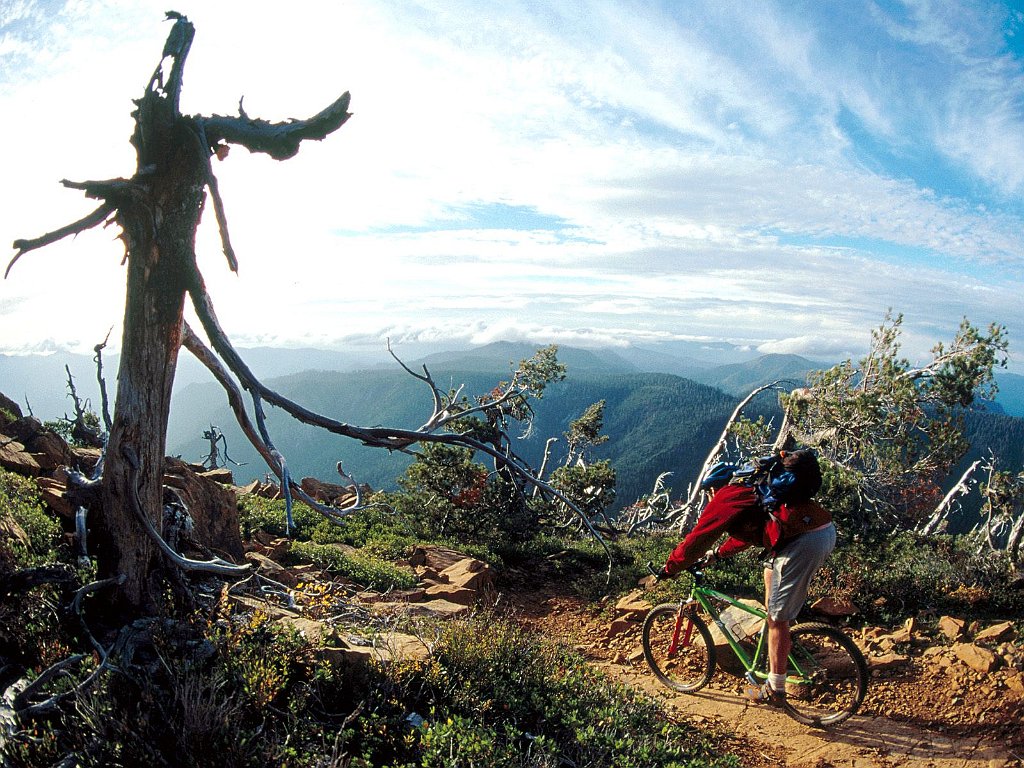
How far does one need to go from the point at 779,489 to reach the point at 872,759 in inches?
93.8

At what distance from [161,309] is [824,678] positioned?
6.39 meters

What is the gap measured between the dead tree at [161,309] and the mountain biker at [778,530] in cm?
200

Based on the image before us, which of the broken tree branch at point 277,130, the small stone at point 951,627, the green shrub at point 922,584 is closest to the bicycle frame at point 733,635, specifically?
the small stone at point 951,627

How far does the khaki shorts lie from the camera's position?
509cm

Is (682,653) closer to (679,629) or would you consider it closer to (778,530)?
(679,629)

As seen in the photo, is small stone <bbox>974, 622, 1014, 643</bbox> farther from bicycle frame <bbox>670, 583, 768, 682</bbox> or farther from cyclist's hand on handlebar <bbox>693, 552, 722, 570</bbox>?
cyclist's hand on handlebar <bbox>693, 552, 722, 570</bbox>

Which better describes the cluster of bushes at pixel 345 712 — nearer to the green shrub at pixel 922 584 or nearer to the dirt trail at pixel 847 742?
the dirt trail at pixel 847 742

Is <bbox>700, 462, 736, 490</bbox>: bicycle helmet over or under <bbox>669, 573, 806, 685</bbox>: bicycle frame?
over

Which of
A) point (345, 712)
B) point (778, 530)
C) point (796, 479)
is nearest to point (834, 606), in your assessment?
point (778, 530)

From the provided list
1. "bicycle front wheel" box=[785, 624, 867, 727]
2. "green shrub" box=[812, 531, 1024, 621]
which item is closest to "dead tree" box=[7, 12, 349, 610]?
"bicycle front wheel" box=[785, 624, 867, 727]

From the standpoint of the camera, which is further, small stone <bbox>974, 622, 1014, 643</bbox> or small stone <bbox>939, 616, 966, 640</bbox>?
small stone <bbox>939, 616, 966, 640</bbox>

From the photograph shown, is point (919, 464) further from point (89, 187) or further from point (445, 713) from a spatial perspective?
point (89, 187)

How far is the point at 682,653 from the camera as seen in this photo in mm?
6793

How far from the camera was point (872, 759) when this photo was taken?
5141 millimetres
